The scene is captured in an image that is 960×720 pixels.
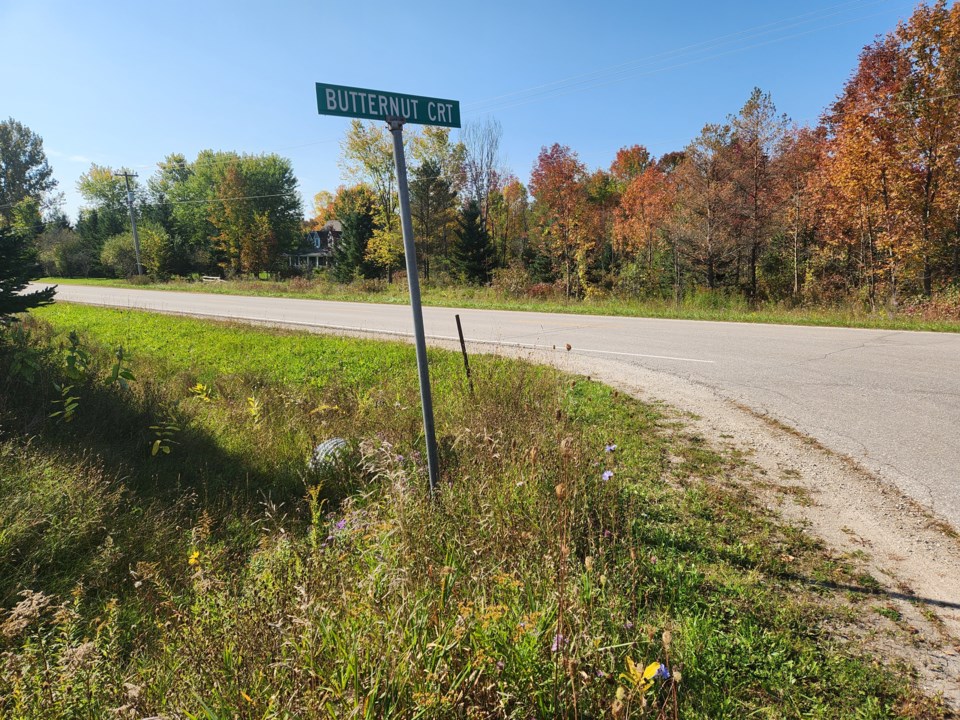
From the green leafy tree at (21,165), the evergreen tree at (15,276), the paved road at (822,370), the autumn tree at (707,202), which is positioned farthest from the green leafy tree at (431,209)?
the green leafy tree at (21,165)

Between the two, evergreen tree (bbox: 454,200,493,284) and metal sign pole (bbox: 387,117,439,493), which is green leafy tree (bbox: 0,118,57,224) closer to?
evergreen tree (bbox: 454,200,493,284)

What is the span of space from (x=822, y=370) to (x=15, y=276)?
436 inches

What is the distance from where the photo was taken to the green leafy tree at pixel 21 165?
7006 cm

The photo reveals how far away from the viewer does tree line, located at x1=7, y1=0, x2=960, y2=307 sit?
14.5 m

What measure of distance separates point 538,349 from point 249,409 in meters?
5.53

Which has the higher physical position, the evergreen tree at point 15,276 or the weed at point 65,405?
the evergreen tree at point 15,276

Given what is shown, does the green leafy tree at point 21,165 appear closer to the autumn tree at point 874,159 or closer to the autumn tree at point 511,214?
the autumn tree at point 511,214

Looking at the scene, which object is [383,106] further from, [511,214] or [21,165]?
[21,165]

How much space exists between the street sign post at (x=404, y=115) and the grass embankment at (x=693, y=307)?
11.9 m

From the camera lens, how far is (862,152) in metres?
14.7

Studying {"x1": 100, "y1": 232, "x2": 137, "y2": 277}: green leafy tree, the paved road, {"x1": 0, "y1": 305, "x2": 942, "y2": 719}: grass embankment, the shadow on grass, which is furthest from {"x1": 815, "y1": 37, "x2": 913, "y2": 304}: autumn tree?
{"x1": 100, "y1": 232, "x2": 137, "y2": 277}: green leafy tree

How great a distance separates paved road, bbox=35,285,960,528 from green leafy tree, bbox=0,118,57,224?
273 ft

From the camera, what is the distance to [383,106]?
10.4 feet

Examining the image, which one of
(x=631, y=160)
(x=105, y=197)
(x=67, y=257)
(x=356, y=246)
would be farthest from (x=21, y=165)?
(x=631, y=160)
